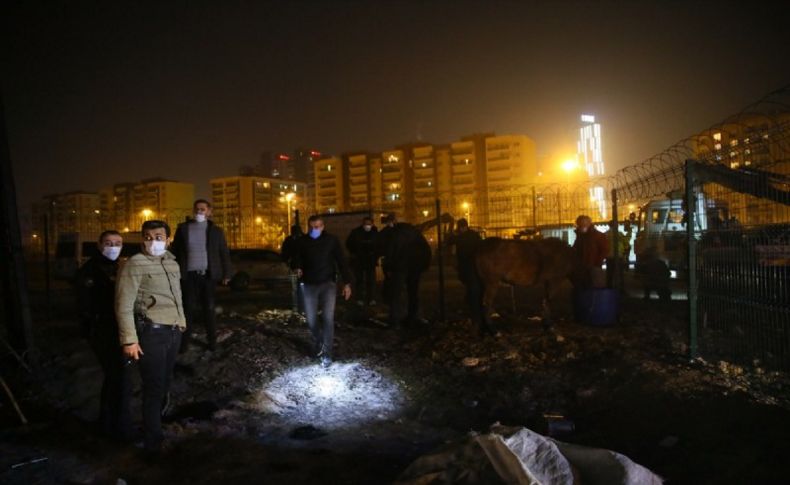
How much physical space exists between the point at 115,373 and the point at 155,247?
4.18ft

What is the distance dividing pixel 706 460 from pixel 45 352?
26.6 ft

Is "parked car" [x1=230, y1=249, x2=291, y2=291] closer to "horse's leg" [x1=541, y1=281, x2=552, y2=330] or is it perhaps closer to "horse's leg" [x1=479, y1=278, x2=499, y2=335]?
"horse's leg" [x1=479, y1=278, x2=499, y2=335]

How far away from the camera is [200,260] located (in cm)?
679

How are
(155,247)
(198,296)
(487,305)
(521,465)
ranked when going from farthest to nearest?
(487,305) < (198,296) < (155,247) < (521,465)

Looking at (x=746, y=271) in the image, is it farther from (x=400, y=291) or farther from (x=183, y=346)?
(x=183, y=346)

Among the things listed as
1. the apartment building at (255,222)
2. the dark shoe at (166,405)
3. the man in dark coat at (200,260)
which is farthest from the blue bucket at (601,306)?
the apartment building at (255,222)

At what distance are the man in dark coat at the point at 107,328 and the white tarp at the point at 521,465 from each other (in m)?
2.81

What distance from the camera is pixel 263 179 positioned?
404 feet

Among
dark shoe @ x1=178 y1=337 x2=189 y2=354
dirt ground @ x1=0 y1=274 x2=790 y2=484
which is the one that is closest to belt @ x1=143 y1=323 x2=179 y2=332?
dirt ground @ x1=0 y1=274 x2=790 y2=484

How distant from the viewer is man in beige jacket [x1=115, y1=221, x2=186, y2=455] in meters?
4.13

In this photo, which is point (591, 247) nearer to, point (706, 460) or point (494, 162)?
point (706, 460)

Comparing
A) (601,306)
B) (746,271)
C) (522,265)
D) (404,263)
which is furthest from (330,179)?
(746,271)

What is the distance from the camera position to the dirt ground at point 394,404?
13.5 feet

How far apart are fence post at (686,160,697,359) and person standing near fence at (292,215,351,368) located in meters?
4.20
